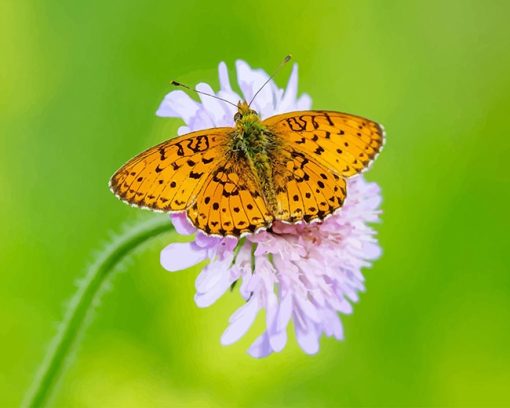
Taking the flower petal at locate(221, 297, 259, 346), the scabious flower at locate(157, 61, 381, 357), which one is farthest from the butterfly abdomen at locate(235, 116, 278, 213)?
the flower petal at locate(221, 297, 259, 346)

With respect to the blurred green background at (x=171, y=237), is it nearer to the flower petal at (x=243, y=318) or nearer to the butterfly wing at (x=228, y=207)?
the flower petal at (x=243, y=318)

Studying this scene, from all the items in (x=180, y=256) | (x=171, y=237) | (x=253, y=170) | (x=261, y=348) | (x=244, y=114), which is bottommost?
(x=261, y=348)

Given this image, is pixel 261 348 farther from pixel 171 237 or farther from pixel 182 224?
pixel 171 237

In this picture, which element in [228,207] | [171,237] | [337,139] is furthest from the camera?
[171,237]

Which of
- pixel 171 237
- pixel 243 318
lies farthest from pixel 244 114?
pixel 171 237

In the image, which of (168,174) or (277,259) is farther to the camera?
(277,259)

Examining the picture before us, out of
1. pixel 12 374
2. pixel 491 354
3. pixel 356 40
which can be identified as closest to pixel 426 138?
pixel 356 40

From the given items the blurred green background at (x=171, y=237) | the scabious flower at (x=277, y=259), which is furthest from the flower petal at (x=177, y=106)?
the blurred green background at (x=171, y=237)
